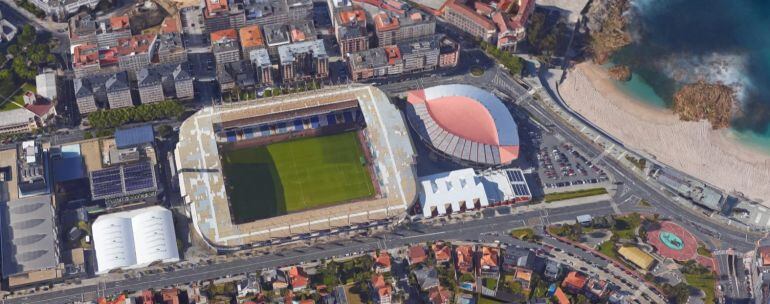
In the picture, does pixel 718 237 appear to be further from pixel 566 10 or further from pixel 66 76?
pixel 66 76

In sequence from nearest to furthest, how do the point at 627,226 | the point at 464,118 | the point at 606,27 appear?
1. the point at 627,226
2. the point at 464,118
3. the point at 606,27

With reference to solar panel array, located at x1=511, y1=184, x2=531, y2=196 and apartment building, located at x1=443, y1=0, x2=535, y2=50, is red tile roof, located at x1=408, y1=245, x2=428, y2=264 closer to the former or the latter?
solar panel array, located at x1=511, y1=184, x2=531, y2=196

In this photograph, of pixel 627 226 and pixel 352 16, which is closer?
pixel 627 226

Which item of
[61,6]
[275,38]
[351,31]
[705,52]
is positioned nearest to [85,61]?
[61,6]

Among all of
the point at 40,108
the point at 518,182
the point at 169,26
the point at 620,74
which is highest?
the point at 169,26

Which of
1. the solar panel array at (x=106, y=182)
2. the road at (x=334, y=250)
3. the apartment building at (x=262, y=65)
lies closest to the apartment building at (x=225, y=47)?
the apartment building at (x=262, y=65)

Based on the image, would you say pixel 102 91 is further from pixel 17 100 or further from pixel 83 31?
pixel 17 100
